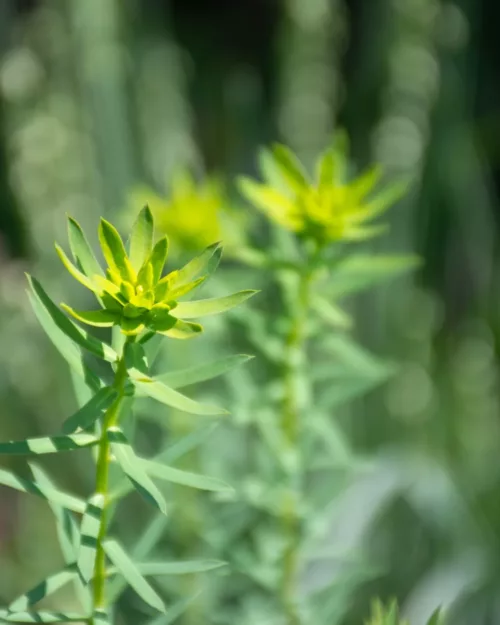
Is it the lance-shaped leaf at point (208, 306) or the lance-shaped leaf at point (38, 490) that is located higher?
the lance-shaped leaf at point (208, 306)

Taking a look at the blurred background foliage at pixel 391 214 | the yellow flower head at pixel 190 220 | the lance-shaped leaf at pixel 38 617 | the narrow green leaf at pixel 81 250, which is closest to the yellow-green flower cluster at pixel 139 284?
the narrow green leaf at pixel 81 250

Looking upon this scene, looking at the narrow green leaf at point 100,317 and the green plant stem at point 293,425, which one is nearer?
the narrow green leaf at point 100,317

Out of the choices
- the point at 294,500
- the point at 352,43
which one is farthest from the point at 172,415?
the point at 352,43

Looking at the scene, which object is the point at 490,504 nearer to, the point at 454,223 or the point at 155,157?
the point at 454,223

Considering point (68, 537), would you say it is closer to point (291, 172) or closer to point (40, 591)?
point (40, 591)

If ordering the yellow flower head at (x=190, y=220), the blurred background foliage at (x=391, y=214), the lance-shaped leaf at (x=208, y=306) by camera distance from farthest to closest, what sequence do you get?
the blurred background foliage at (x=391, y=214), the yellow flower head at (x=190, y=220), the lance-shaped leaf at (x=208, y=306)

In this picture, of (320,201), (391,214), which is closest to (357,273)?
(320,201)

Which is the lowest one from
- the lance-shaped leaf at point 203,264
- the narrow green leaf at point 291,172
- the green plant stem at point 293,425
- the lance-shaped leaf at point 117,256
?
→ the green plant stem at point 293,425

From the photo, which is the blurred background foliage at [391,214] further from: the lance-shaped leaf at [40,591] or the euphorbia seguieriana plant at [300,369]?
the lance-shaped leaf at [40,591]

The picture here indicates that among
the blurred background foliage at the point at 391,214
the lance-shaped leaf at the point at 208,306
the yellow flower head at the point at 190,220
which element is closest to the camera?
the lance-shaped leaf at the point at 208,306
